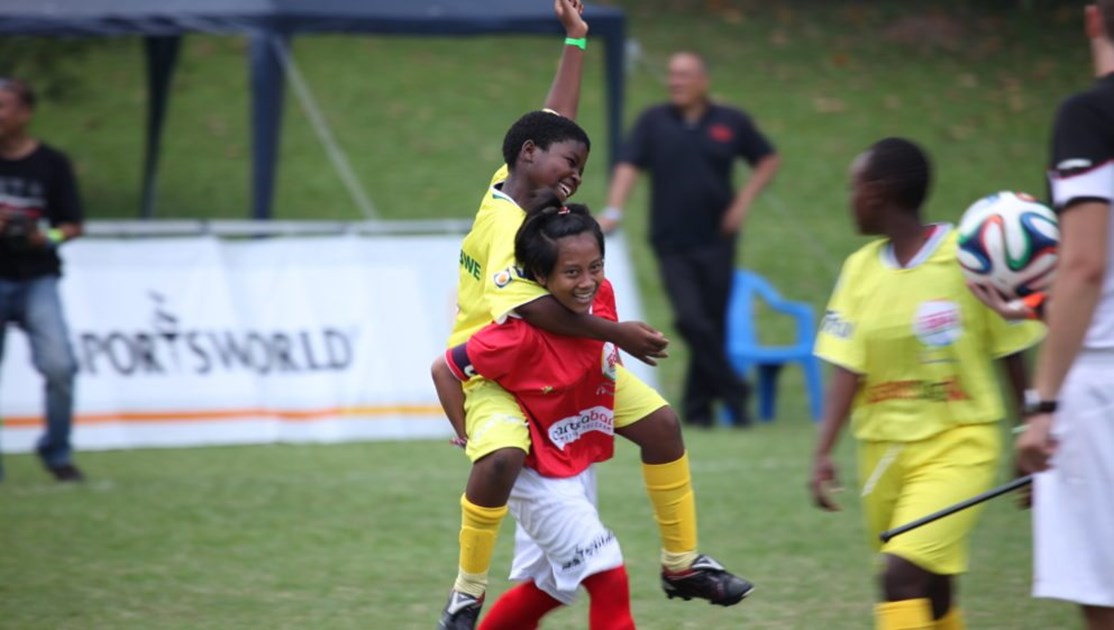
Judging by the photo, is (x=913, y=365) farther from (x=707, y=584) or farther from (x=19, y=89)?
(x=19, y=89)

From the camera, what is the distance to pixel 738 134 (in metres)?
11.6

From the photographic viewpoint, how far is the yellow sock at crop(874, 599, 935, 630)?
460cm

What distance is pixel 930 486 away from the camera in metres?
4.81

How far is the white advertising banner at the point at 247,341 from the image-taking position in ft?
35.2

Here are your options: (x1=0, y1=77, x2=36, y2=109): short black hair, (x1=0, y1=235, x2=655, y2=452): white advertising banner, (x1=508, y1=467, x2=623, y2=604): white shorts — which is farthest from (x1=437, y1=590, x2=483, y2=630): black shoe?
(x1=0, y1=235, x2=655, y2=452): white advertising banner

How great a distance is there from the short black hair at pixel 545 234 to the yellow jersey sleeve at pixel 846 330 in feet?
2.66

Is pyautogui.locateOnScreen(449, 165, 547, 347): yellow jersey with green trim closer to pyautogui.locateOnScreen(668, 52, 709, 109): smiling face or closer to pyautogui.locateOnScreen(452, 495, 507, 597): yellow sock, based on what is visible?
pyautogui.locateOnScreen(452, 495, 507, 597): yellow sock

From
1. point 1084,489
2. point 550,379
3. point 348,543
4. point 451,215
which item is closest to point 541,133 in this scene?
point 550,379

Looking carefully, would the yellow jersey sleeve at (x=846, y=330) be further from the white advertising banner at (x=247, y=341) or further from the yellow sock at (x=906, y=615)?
the white advertising banner at (x=247, y=341)

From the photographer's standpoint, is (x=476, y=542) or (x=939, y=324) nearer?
(x=939, y=324)

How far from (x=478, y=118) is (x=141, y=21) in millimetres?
8450

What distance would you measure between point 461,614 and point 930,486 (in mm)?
1529

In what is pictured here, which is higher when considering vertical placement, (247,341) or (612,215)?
(612,215)

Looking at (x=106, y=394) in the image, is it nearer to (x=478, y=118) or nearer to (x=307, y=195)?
(x=307, y=195)
